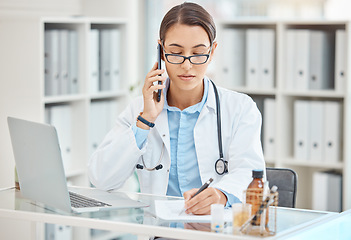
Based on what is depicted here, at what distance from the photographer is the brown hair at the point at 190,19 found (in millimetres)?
2324

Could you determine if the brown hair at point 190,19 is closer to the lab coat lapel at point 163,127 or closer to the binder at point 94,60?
the lab coat lapel at point 163,127

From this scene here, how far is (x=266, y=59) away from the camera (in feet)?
14.3

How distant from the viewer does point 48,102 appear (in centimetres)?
399

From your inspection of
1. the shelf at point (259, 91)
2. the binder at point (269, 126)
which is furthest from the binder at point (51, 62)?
the binder at point (269, 126)

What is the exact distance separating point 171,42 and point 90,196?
2.03 feet

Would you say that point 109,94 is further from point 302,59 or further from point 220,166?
point 220,166

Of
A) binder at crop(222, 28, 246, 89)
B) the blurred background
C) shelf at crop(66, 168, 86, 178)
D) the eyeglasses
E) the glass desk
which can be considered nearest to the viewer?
the glass desk

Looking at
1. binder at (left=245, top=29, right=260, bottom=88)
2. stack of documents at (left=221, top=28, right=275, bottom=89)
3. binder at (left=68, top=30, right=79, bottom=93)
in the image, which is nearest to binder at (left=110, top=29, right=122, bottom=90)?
binder at (left=68, top=30, right=79, bottom=93)

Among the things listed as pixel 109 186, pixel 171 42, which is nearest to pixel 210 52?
pixel 171 42

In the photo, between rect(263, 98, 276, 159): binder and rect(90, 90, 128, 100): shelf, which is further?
rect(263, 98, 276, 159): binder

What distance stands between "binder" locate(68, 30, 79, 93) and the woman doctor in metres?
1.44

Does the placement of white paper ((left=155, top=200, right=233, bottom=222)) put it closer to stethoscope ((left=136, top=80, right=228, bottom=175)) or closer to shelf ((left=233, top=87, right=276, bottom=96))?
stethoscope ((left=136, top=80, right=228, bottom=175))

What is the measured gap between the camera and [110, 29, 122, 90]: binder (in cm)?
428

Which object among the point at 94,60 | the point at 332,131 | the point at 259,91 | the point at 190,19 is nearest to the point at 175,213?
the point at 190,19
